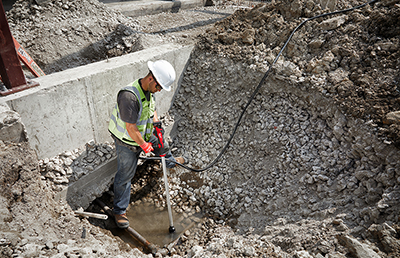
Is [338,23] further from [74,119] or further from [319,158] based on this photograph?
[74,119]

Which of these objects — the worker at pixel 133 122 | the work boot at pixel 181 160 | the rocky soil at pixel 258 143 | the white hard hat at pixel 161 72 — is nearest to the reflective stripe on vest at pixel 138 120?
the worker at pixel 133 122

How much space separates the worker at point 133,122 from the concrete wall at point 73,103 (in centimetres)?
64

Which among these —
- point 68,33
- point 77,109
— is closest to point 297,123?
point 77,109

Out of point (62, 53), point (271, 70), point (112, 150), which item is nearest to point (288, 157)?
point (271, 70)

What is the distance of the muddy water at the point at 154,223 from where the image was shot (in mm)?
3996

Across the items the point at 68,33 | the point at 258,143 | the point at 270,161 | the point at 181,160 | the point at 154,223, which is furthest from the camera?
the point at 68,33

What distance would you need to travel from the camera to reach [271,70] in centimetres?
458

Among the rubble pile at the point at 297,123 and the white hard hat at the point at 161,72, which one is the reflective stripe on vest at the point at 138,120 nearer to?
the white hard hat at the point at 161,72

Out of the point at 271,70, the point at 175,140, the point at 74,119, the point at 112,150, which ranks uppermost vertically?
the point at 271,70

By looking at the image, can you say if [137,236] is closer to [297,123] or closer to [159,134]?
[159,134]

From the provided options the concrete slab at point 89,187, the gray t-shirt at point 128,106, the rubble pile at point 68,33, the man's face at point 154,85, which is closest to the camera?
the gray t-shirt at point 128,106

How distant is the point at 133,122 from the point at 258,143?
2.19 meters

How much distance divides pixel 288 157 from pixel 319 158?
441 millimetres

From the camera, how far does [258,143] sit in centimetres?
454
